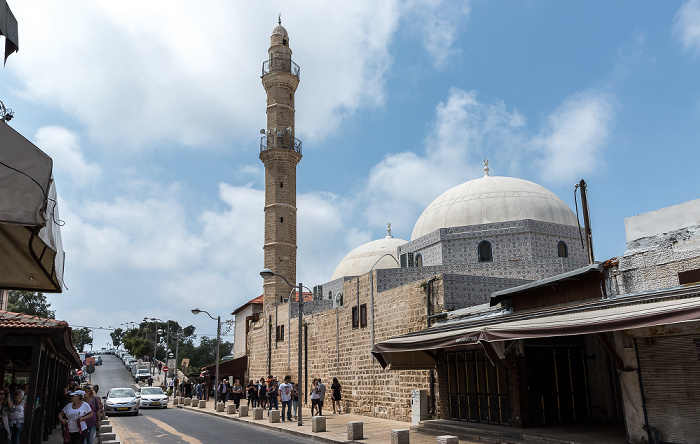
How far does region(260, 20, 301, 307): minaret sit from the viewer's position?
3167 cm

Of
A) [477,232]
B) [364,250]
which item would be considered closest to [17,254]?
[477,232]

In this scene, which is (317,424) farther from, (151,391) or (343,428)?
(151,391)

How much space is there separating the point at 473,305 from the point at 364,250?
16.9 metres

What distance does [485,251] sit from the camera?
75.9ft

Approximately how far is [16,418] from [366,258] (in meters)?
23.7

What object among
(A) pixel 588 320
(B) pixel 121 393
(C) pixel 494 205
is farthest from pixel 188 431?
(C) pixel 494 205

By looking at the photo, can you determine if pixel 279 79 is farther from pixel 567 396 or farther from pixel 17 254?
pixel 17 254

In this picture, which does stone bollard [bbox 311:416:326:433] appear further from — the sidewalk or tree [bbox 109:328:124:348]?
tree [bbox 109:328:124:348]

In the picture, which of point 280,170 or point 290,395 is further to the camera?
point 280,170

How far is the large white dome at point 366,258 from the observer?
30.9m

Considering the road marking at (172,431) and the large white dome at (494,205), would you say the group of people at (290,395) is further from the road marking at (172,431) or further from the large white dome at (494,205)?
the large white dome at (494,205)

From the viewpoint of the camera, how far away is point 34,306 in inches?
2208

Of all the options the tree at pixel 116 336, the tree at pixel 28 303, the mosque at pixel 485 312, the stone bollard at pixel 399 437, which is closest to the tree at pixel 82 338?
the tree at pixel 116 336

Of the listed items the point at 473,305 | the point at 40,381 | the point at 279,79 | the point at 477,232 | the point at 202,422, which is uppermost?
the point at 279,79
